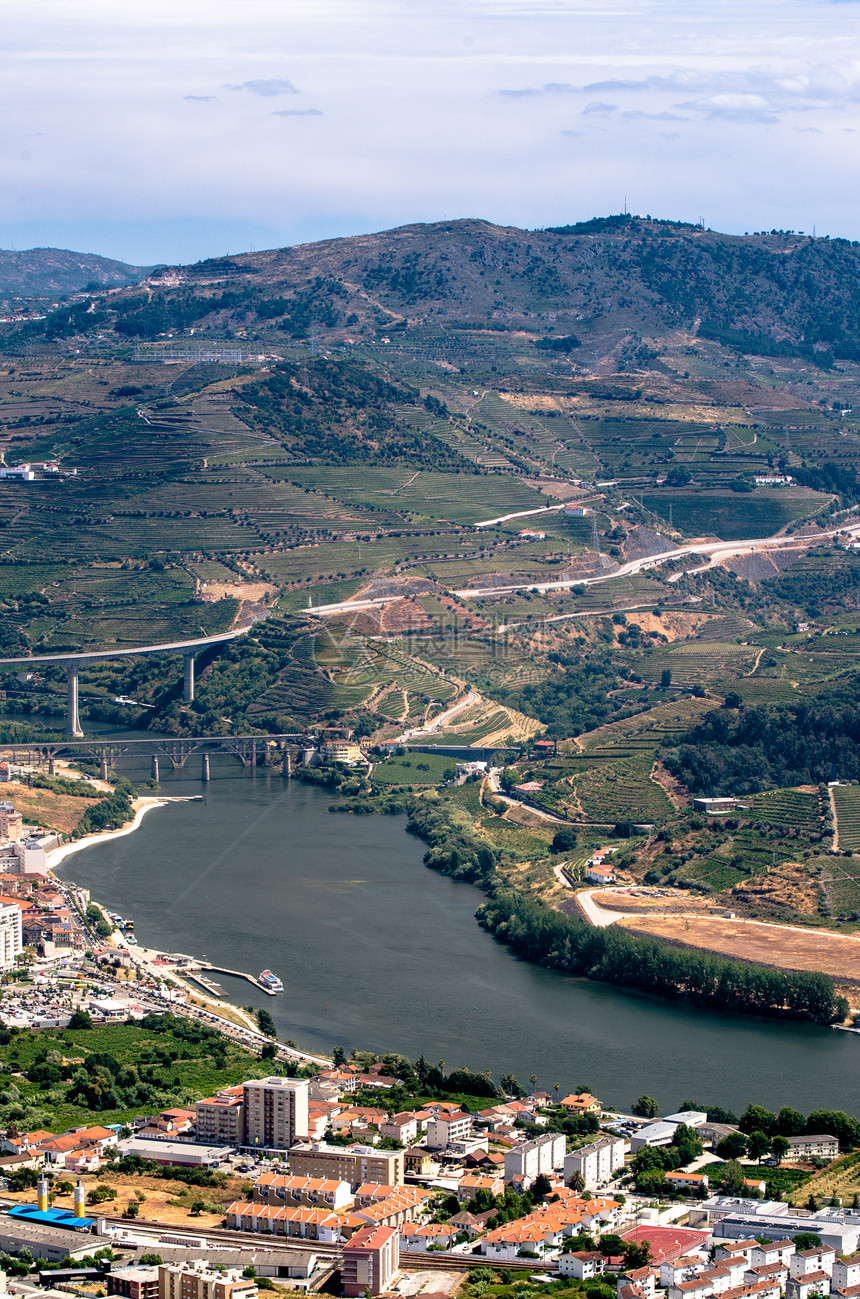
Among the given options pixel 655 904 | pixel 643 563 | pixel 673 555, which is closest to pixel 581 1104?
pixel 655 904

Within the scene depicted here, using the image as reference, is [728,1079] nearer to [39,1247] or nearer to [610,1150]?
[610,1150]

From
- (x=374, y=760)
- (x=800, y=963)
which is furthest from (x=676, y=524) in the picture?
(x=800, y=963)

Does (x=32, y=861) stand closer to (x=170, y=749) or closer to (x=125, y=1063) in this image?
(x=125, y=1063)

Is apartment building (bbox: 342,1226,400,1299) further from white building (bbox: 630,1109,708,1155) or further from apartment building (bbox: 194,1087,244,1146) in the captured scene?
white building (bbox: 630,1109,708,1155)

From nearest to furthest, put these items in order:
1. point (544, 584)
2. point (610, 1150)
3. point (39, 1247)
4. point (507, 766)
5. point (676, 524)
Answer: point (39, 1247), point (610, 1150), point (507, 766), point (544, 584), point (676, 524)

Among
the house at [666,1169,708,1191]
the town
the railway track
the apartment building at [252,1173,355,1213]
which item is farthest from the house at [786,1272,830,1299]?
the apartment building at [252,1173,355,1213]

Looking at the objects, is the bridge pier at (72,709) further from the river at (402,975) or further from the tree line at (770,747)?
the tree line at (770,747)

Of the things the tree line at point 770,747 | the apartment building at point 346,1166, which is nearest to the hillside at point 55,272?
the tree line at point 770,747
